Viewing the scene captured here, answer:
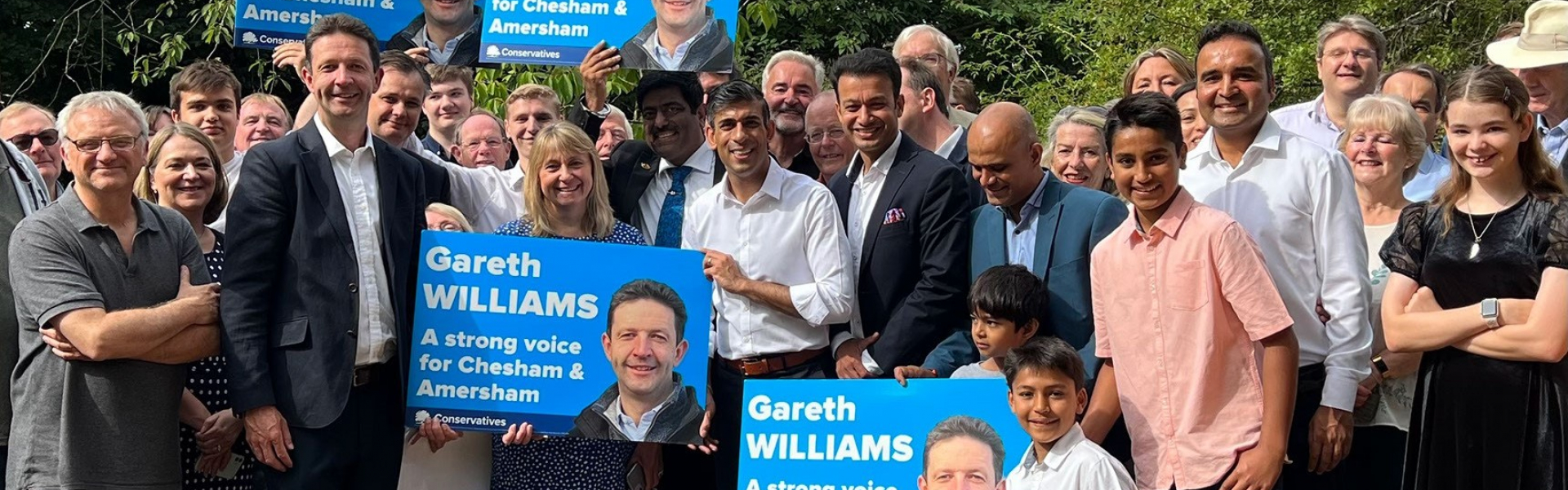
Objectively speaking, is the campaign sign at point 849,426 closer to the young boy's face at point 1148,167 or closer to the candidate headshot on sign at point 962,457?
the candidate headshot on sign at point 962,457

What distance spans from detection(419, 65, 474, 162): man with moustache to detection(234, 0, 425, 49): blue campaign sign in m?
0.96

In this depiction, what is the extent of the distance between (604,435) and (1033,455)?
6.16 feet

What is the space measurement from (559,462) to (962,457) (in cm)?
183

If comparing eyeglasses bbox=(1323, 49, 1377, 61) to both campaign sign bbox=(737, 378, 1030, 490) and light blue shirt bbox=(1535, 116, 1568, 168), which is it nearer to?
light blue shirt bbox=(1535, 116, 1568, 168)

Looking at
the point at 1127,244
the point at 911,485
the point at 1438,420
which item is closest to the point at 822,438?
the point at 911,485

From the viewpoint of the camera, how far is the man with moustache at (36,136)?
867cm

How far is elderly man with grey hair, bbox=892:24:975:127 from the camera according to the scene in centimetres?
962

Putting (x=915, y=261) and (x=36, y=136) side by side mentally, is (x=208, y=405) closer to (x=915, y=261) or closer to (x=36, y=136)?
(x=36, y=136)

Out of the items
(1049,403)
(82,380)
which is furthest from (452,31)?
(1049,403)

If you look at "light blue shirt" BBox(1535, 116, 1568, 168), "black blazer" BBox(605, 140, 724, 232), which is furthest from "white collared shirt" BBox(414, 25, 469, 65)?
"light blue shirt" BBox(1535, 116, 1568, 168)

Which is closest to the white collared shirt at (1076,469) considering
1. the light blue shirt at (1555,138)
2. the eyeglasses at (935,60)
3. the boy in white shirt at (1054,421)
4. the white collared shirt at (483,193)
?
the boy in white shirt at (1054,421)

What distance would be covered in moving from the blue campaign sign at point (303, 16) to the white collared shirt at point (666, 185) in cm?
165

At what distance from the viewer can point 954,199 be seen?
718 cm

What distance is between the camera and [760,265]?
729 centimetres
